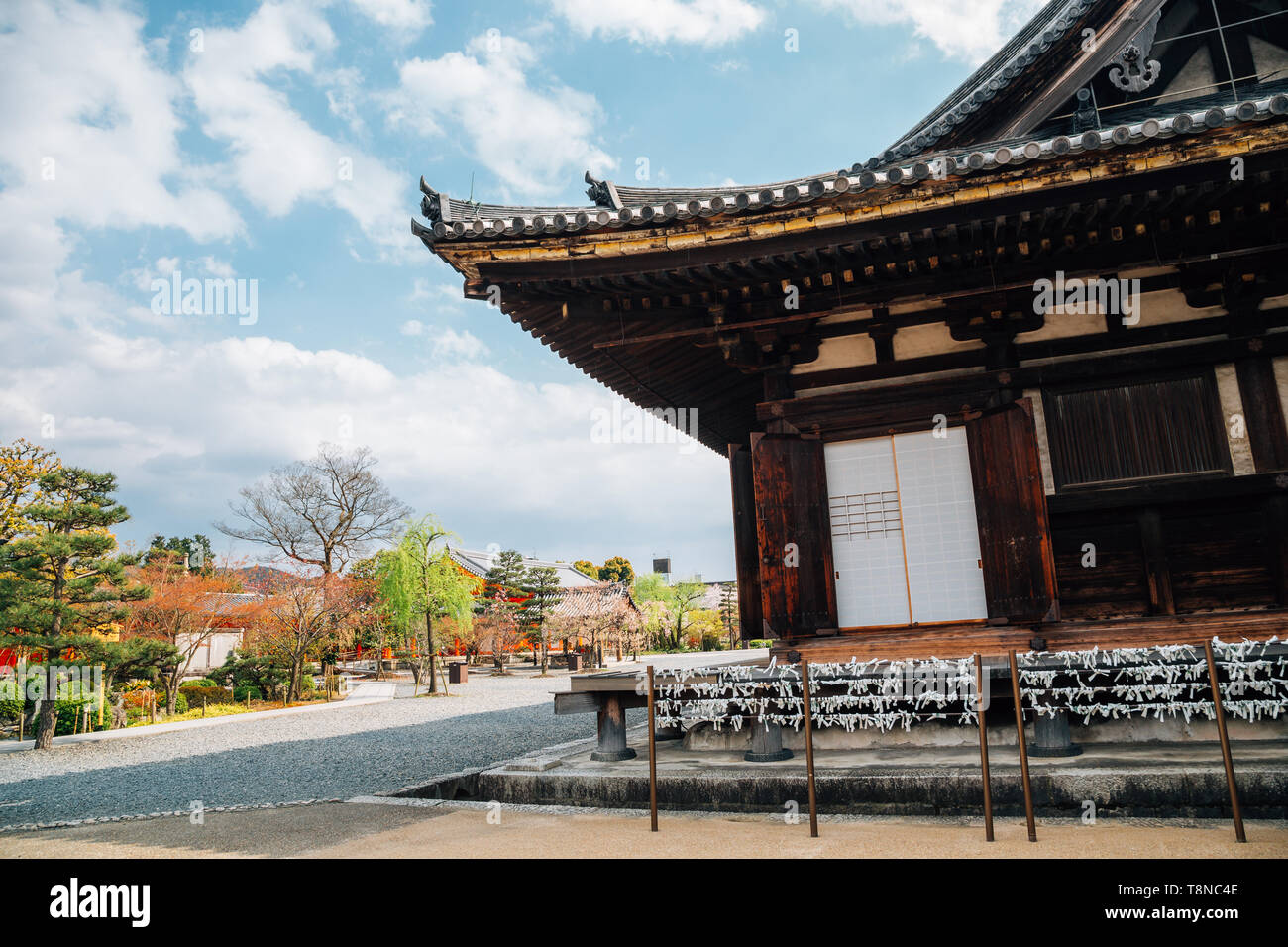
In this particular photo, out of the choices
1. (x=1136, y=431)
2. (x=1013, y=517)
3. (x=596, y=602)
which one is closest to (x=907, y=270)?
(x=1013, y=517)

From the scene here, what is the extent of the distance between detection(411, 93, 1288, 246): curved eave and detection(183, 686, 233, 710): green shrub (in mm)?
22146

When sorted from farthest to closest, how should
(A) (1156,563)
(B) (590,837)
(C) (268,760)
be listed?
1. (C) (268,760)
2. (A) (1156,563)
3. (B) (590,837)

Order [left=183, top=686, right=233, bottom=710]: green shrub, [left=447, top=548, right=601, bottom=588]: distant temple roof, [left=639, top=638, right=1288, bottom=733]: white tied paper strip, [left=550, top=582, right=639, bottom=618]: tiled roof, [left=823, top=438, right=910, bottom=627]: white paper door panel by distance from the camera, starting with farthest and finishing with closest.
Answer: [left=447, top=548, right=601, bottom=588]: distant temple roof
[left=550, top=582, right=639, bottom=618]: tiled roof
[left=183, top=686, right=233, bottom=710]: green shrub
[left=823, top=438, right=910, bottom=627]: white paper door panel
[left=639, top=638, right=1288, bottom=733]: white tied paper strip

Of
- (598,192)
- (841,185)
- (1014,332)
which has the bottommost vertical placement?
(1014,332)

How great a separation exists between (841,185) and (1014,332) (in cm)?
239

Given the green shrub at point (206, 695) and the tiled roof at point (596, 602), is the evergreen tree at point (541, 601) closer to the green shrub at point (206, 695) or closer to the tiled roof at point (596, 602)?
the tiled roof at point (596, 602)

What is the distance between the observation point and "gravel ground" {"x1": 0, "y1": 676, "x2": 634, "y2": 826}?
8805mm

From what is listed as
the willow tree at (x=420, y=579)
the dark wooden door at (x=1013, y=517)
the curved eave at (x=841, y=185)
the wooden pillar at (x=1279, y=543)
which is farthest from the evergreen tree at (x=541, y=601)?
the wooden pillar at (x=1279, y=543)

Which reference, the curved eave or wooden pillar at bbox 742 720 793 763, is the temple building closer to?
the curved eave

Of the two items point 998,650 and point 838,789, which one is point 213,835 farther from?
point 998,650

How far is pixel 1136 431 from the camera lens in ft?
20.4

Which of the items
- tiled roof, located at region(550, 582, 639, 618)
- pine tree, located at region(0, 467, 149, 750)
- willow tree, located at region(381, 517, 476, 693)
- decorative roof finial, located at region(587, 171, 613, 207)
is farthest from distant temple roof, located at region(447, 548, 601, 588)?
decorative roof finial, located at region(587, 171, 613, 207)

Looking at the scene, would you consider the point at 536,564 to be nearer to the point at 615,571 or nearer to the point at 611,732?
the point at 615,571

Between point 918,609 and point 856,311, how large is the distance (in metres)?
2.80
